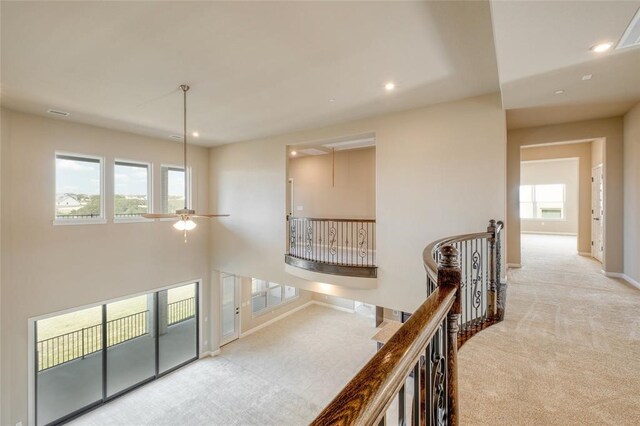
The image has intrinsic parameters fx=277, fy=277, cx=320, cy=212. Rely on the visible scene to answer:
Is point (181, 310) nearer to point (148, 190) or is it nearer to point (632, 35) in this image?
point (148, 190)

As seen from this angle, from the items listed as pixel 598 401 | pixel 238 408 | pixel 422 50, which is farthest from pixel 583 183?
pixel 238 408

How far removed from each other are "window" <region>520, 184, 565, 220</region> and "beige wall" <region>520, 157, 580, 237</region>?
0.13m

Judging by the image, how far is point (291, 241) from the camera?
22.7 feet

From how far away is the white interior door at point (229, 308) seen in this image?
870cm

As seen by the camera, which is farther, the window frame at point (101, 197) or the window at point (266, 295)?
the window at point (266, 295)

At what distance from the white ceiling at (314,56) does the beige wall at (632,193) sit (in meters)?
0.35

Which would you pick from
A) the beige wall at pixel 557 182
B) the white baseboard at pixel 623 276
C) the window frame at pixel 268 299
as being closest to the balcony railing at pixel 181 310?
the window frame at pixel 268 299

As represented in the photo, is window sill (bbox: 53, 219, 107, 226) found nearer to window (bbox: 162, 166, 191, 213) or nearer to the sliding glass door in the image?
window (bbox: 162, 166, 191, 213)

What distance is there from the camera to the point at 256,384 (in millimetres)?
6691


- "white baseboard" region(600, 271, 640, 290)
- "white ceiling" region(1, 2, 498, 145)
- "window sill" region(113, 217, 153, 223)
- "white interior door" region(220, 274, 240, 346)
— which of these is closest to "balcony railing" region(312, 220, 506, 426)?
"white ceiling" region(1, 2, 498, 145)

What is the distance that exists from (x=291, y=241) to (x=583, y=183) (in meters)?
7.33

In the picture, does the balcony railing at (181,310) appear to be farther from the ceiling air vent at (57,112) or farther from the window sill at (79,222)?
the ceiling air vent at (57,112)

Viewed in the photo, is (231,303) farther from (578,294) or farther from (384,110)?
(578,294)

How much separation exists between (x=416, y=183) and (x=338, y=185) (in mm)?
3861
